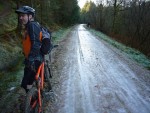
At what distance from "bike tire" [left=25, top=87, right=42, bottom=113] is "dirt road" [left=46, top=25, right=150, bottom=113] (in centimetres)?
126

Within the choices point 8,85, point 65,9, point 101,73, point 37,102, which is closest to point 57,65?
point 101,73

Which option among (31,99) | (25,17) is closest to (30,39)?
(25,17)

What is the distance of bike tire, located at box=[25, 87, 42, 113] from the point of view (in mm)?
4605

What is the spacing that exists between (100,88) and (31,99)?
3611 millimetres

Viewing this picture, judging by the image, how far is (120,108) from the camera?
249 inches

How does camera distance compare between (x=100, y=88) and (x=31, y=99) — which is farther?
(x=100, y=88)

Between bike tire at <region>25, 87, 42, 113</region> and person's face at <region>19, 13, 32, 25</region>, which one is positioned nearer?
bike tire at <region>25, 87, 42, 113</region>

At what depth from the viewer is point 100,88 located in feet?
26.3

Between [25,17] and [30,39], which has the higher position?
[25,17]

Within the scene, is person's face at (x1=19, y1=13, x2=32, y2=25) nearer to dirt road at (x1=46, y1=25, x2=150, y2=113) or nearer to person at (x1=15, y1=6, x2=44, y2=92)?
person at (x1=15, y1=6, x2=44, y2=92)

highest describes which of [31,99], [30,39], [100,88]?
[30,39]

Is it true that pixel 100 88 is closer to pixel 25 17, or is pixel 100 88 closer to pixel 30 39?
pixel 30 39

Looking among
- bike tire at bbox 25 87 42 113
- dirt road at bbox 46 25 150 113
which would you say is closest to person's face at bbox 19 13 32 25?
bike tire at bbox 25 87 42 113

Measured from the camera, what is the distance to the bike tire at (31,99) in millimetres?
4605
